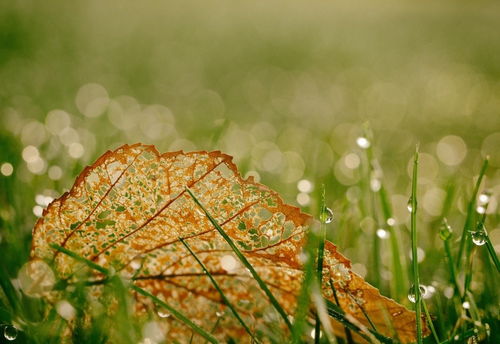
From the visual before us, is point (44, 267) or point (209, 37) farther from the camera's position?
point (209, 37)

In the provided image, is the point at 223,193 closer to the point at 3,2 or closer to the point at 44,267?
the point at 44,267

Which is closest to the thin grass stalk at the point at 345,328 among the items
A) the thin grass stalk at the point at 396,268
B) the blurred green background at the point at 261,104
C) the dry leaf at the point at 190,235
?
the dry leaf at the point at 190,235

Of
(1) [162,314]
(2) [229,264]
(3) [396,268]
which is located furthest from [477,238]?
(1) [162,314]

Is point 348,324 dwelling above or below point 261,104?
below

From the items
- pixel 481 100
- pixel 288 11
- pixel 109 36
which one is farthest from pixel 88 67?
pixel 288 11

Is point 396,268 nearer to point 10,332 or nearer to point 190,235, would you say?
point 190,235

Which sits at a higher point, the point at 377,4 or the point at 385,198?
the point at 377,4
